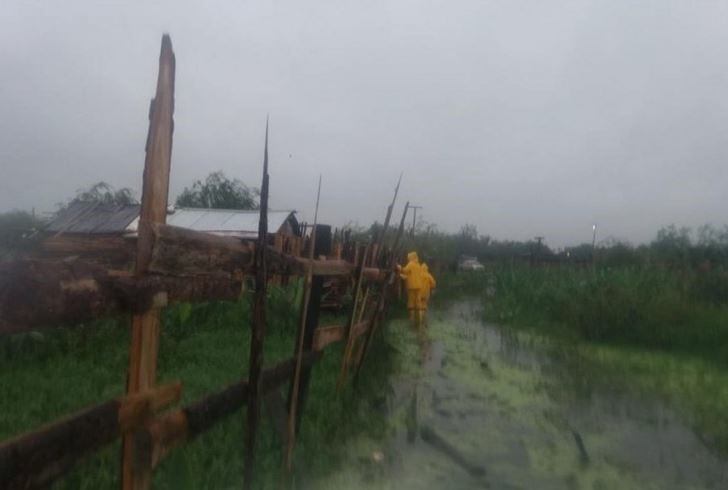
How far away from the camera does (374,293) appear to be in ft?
41.1

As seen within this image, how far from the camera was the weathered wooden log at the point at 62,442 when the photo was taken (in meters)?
1.96

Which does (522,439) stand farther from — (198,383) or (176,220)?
(176,220)

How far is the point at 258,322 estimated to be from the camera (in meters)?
3.58

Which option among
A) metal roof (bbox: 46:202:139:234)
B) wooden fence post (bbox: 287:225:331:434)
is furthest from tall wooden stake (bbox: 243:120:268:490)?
metal roof (bbox: 46:202:139:234)

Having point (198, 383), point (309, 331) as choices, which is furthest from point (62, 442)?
point (198, 383)

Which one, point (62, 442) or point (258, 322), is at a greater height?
point (258, 322)

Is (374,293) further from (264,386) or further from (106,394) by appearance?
(264,386)

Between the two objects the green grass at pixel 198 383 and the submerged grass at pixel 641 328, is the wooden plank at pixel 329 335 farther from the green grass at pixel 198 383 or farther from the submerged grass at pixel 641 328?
the submerged grass at pixel 641 328

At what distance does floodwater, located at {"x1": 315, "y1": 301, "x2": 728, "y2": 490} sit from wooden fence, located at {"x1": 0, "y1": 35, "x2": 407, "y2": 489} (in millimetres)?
1629

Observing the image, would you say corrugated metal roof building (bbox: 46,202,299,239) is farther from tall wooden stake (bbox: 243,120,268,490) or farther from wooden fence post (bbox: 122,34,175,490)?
wooden fence post (bbox: 122,34,175,490)

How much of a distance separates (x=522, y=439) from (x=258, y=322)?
3527 millimetres

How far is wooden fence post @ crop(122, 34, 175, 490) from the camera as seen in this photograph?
267 centimetres

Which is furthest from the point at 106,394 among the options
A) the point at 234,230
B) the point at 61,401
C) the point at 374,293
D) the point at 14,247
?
the point at 234,230

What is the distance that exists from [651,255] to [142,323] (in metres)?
32.9
